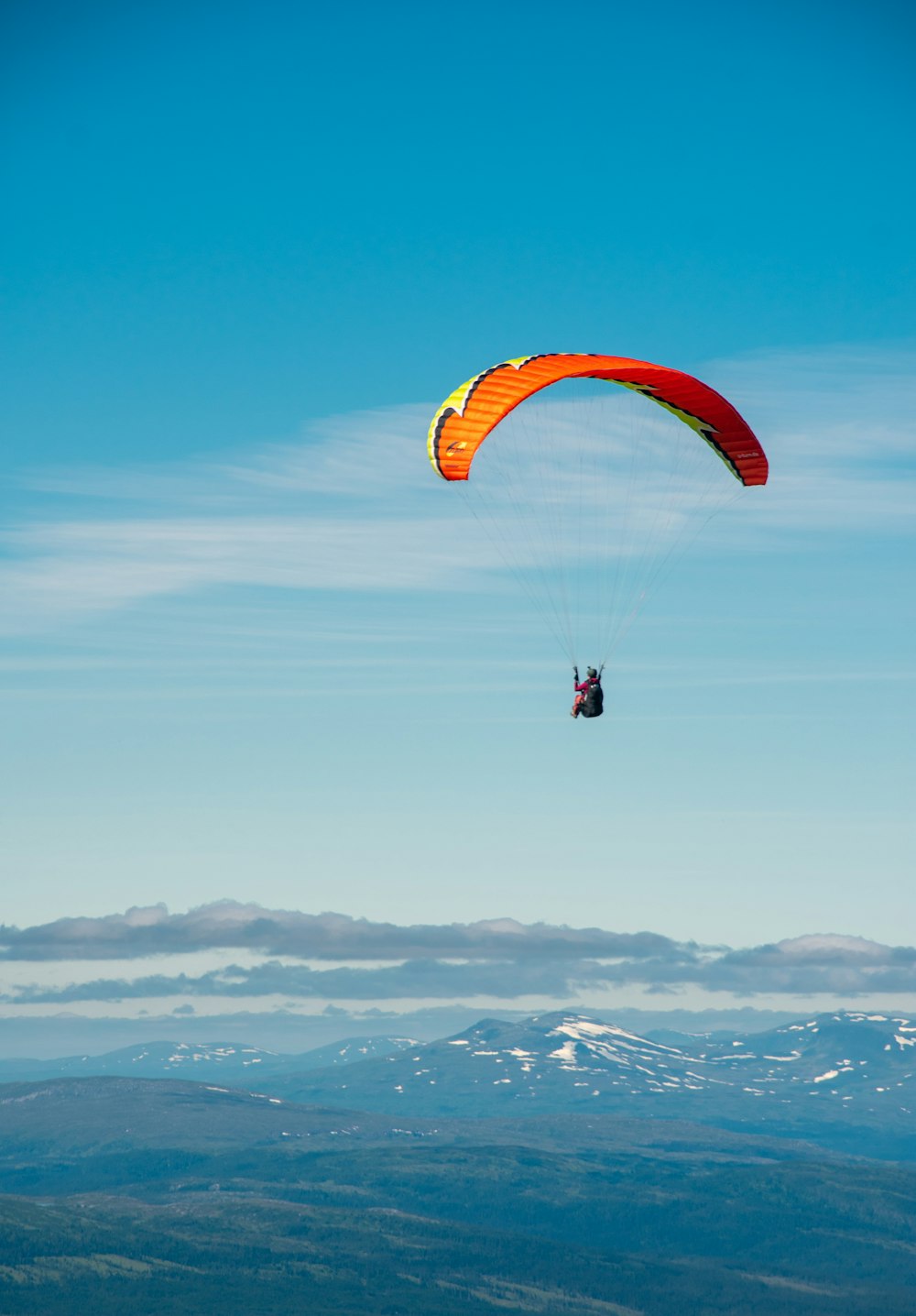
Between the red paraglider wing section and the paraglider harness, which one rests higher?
the red paraglider wing section

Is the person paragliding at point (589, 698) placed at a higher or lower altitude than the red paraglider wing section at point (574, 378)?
lower

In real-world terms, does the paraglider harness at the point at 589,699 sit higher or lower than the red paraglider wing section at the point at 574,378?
lower

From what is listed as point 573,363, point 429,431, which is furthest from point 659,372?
point 429,431

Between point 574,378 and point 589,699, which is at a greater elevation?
point 574,378

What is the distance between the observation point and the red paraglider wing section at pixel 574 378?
79000 mm

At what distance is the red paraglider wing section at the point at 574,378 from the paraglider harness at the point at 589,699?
42.2ft

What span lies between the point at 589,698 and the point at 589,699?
8 cm

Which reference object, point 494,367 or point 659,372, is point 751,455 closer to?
point 659,372

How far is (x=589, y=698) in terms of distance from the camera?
83062 millimetres

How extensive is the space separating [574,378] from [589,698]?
16482 millimetres

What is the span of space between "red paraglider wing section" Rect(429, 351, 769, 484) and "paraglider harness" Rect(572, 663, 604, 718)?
506 inches

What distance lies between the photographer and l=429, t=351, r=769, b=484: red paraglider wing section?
7900 centimetres

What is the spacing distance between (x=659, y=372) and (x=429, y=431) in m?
13.2

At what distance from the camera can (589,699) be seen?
83.0 m
